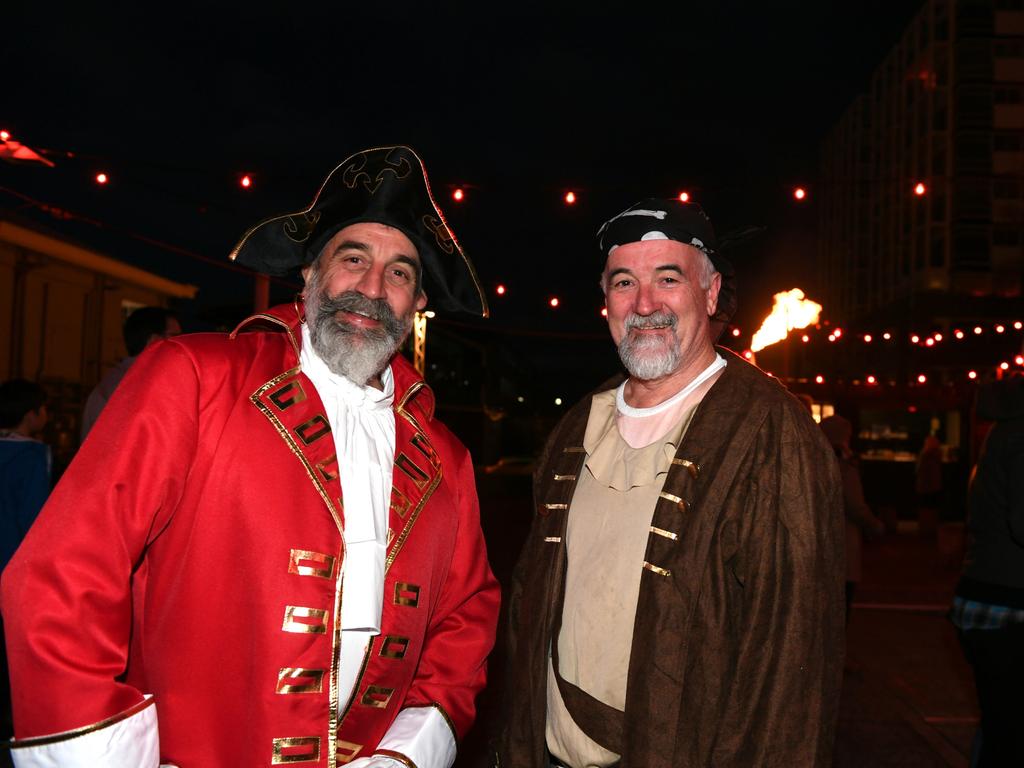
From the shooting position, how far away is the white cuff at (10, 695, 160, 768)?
1689 millimetres

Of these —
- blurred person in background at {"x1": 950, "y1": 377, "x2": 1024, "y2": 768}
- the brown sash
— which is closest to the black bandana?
the brown sash

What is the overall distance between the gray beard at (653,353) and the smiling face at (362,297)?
0.70m

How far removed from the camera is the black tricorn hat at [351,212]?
2.52m

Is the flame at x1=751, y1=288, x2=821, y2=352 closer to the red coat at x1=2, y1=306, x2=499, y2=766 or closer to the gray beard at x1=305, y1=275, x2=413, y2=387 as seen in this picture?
the gray beard at x1=305, y1=275, x2=413, y2=387

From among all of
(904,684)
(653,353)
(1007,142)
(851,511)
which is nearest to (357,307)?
(653,353)

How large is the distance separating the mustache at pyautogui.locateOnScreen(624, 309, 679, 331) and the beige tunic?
0.75 ft

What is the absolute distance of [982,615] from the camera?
11.0ft

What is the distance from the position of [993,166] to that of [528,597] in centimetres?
5185

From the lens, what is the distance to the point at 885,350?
1753 cm

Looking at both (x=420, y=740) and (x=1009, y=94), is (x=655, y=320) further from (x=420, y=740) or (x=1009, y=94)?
(x=1009, y=94)

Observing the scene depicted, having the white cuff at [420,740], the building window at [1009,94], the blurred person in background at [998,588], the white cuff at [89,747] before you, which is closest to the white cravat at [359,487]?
the white cuff at [420,740]

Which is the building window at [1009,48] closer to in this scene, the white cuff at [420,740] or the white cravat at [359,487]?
the white cravat at [359,487]

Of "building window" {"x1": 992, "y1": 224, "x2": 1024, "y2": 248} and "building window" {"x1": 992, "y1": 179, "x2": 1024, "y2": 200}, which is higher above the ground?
"building window" {"x1": 992, "y1": 179, "x2": 1024, "y2": 200}

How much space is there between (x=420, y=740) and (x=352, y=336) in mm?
1091
